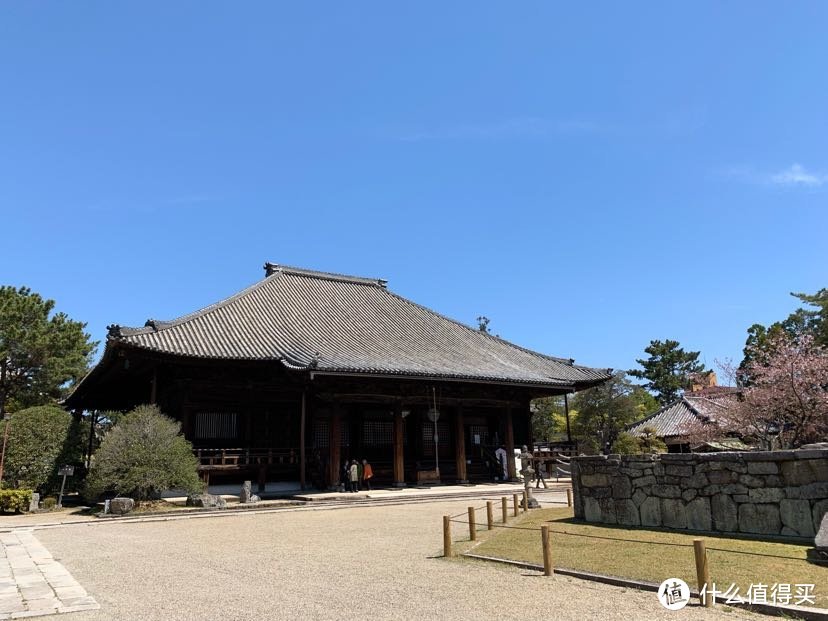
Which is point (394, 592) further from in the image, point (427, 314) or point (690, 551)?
point (427, 314)

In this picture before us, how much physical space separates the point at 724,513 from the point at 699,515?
1.28ft

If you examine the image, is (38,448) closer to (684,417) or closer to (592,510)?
(592,510)

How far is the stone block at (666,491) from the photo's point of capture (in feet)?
30.1

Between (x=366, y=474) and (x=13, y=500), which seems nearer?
(x=13, y=500)

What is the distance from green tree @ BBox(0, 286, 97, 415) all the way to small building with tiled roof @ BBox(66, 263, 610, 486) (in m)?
8.41

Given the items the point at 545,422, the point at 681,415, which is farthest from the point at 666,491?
the point at 545,422

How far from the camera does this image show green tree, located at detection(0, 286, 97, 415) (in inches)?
1277

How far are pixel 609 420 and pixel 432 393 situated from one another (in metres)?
22.2

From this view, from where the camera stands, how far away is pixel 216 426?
66.3 ft

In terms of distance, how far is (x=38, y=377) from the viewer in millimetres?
33750

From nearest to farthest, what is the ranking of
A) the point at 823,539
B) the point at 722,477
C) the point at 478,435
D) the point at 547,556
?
the point at 823,539 < the point at 547,556 < the point at 722,477 < the point at 478,435

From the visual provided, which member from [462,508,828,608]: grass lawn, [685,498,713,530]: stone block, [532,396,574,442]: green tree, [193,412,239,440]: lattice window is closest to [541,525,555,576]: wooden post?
[462,508,828,608]: grass lawn

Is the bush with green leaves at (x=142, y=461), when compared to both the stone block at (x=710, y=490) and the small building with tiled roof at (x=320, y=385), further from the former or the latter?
the stone block at (x=710, y=490)

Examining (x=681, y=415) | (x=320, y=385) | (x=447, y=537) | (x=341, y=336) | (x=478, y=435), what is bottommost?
(x=447, y=537)
